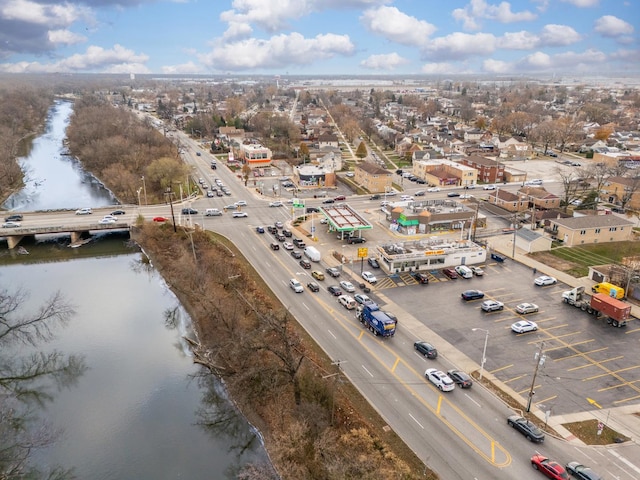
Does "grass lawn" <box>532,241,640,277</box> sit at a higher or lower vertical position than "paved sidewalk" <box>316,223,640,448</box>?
higher

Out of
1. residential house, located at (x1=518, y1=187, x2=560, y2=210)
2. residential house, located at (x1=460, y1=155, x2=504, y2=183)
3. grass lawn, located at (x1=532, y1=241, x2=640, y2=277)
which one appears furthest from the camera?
residential house, located at (x1=460, y1=155, x2=504, y2=183)

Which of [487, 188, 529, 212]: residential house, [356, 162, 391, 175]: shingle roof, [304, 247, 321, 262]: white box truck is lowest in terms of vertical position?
[304, 247, 321, 262]: white box truck

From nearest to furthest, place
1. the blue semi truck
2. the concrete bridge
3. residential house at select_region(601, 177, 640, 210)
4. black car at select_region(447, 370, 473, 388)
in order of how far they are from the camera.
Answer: black car at select_region(447, 370, 473, 388)
the blue semi truck
the concrete bridge
residential house at select_region(601, 177, 640, 210)

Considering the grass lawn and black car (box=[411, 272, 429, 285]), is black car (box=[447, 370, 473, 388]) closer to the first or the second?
→ black car (box=[411, 272, 429, 285])

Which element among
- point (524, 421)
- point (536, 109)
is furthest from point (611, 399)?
point (536, 109)

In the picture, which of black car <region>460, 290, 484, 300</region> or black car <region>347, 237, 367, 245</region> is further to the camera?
black car <region>347, 237, 367, 245</region>

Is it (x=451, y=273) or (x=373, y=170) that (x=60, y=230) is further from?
(x=451, y=273)

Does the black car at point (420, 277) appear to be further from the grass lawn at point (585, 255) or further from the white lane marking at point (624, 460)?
the white lane marking at point (624, 460)

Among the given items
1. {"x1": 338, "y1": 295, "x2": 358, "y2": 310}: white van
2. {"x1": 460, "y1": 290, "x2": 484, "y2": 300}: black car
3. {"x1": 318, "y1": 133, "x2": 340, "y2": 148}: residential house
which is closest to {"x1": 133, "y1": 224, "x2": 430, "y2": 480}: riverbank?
{"x1": 338, "y1": 295, "x2": 358, "y2": 310}: white van
